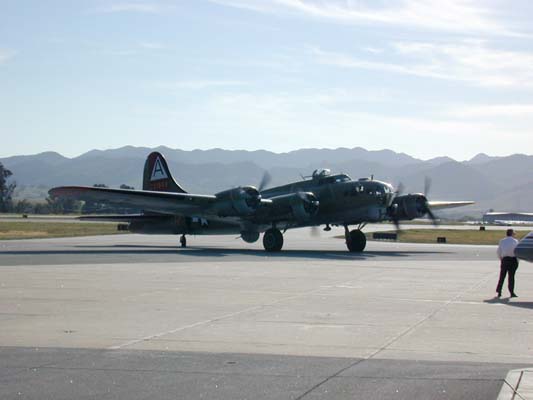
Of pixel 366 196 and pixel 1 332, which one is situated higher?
pixel 366 196

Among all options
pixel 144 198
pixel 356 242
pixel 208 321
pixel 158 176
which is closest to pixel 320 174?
pixel 356 242

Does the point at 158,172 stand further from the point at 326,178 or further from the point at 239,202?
the point at 326,178

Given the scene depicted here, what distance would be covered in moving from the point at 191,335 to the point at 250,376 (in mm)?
3436

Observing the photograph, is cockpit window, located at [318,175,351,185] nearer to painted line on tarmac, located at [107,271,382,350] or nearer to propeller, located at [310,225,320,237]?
propeller, located at [310,225,320,237]

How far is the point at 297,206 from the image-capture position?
1549 inches

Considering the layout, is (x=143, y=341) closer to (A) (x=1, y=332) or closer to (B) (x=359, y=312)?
(A) (x=1, y=332)

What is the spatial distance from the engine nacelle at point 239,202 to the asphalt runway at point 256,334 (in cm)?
1252

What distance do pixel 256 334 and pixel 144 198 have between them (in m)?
25.4

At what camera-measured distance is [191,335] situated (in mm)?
13742

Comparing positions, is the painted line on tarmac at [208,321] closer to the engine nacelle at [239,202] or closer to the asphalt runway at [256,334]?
the asphalt runway at [256,334]

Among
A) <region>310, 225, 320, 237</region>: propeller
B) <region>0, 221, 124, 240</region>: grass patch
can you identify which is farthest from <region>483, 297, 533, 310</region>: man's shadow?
<region>0, 221, 124, 240</region>: grass patch

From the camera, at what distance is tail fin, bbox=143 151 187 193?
1849 inches

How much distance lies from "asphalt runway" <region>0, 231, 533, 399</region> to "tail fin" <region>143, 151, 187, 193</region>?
20219 mm

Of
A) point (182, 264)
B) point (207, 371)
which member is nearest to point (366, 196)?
point (182, 264)
